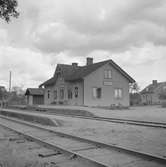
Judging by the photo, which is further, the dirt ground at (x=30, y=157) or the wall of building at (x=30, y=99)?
the wall of building at (x=30, y=99)

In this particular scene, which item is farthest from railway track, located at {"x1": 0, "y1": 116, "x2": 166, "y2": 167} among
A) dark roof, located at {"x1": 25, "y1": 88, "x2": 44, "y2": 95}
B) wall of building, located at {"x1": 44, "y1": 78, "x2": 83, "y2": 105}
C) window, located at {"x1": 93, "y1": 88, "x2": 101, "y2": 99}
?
dark roof, located at {"x1": 25, "y1": 88, "x2": 44, "y2": 95}

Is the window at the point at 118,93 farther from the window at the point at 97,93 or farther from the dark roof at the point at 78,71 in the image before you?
the window at the point at 97,93

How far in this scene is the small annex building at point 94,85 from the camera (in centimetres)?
3508

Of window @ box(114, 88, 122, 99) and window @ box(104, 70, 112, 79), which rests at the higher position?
window @ box(104, 70, 112, 79)

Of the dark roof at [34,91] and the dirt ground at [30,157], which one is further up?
the dark roof at [34,91]

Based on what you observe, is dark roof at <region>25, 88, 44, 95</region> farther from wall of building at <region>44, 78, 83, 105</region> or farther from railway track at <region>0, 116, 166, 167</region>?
railway track at <region>0, 116, 166, 167</region>

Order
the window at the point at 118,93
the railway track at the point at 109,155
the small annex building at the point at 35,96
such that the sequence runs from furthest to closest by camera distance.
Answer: the small annex building at the point at 35,96 → the window at the point at 118,93 → the railway track at the point at 109,155

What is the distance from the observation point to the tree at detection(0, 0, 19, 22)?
24.3ft

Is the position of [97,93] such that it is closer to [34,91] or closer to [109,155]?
[34,91]

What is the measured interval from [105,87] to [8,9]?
29393mm

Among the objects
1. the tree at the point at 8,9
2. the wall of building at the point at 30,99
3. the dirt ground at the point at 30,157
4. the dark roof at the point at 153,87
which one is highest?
the dark roof at the point at 153,87

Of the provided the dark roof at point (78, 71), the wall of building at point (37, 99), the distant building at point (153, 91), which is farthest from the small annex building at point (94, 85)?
the distant building at point (153, 91)

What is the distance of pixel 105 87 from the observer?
36375 millimetres

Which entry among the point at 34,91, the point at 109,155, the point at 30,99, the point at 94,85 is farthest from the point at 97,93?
the point at 109,155
